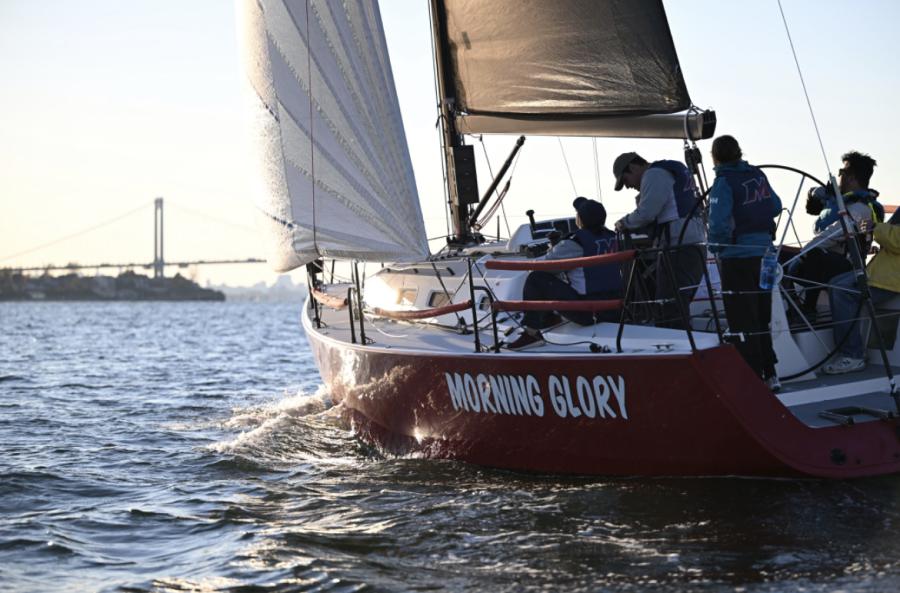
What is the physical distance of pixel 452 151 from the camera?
8.80 metres

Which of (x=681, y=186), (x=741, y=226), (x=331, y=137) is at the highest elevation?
(x=331, y=137)

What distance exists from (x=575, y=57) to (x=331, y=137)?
1.81 metres

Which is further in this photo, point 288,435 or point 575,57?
point 288,435

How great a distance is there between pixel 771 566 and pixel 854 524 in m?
0.76

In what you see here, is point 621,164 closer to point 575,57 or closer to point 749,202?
point 749,202

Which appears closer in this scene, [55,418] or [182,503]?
[182,503]

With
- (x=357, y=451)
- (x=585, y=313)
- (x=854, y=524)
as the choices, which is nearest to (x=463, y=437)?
(x=585, y=313)

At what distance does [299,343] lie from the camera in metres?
25.3

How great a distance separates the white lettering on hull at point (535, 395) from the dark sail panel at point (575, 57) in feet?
8.87

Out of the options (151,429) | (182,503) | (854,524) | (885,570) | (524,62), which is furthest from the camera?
(151,429)

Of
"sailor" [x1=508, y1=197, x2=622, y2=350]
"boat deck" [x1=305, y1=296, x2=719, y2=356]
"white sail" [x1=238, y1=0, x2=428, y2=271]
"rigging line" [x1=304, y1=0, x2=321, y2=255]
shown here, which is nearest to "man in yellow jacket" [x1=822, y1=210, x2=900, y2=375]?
"boat deck" [x1=305, y1=296, x2=719, y2=356]

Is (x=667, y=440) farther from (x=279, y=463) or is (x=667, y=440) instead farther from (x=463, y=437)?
(x=279, y=463)

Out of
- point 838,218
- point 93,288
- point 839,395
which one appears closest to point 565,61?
point 838,218

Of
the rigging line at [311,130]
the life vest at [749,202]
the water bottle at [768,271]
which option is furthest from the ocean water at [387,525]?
the rigging line at [311,130]
